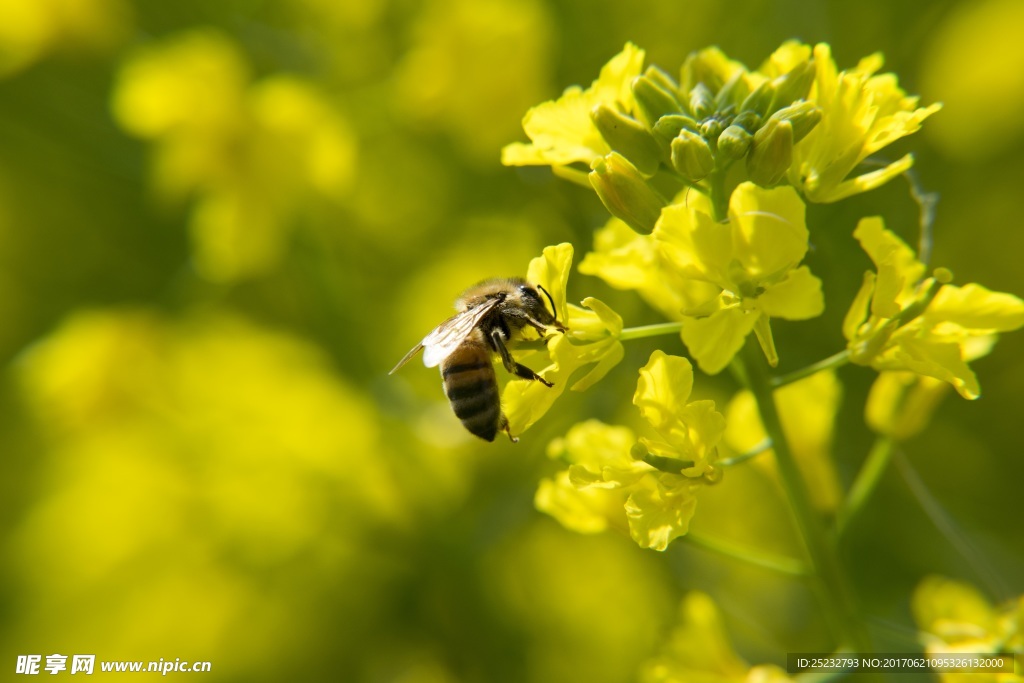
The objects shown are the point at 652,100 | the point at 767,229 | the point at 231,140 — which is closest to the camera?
the point at 767,229

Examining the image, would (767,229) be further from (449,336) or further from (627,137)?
(449,336)

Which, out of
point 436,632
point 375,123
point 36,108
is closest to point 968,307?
point 436,632

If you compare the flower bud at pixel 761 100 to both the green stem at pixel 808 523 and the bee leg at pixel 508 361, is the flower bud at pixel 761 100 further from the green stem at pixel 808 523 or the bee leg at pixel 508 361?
the bee leg at pixel 508 361

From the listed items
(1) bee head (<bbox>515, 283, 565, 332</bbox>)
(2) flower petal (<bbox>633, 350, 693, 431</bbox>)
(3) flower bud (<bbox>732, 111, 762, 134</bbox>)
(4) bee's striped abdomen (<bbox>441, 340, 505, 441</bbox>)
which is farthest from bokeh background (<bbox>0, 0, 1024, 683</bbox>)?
(2) flower petal (<bbox>633, 350, 693, 431</bbox>)

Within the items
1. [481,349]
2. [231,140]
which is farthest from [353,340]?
[481,349]

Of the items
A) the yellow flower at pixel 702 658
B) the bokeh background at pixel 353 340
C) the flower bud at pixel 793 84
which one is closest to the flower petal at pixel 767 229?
the flower bud at pixel 793 84

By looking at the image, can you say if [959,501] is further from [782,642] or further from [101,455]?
[101,455]
